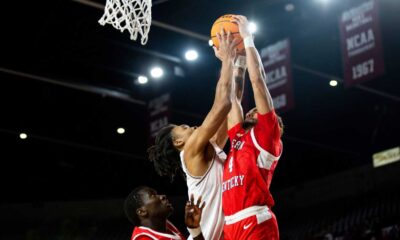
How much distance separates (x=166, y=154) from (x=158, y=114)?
8.59 metres

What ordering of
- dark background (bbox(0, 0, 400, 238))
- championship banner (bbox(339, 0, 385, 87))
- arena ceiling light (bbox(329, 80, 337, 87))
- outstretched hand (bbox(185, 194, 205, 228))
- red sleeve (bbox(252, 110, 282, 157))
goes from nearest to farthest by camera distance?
1. outstretched hand (bbox(185, 194, 205, 228))
2. red sleeve (bbox(252, 110, 282, 157))
3. championship banner (bbox(339, 0, 385, 87))
4. dark background (bbox(0, 0, 400, 238))
5. arena ceiling light (bbox(329, 80, 337, 87))

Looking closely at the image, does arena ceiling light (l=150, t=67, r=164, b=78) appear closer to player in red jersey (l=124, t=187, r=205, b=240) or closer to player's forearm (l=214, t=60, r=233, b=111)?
player in red jersey (l=124, t=187, r=205, b=240)

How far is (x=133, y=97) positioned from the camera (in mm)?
15461

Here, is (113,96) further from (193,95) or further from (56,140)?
(56,140)

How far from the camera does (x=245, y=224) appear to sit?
4.73 meters

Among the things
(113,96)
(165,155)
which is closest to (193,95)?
(113,96)

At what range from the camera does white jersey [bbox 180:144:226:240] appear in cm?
494

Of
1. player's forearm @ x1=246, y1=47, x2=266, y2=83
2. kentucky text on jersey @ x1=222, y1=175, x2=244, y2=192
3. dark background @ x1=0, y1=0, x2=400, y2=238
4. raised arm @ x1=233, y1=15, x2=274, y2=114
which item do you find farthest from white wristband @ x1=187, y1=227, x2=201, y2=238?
dark background @ x1=0, y1=0, x2=400, y2=238

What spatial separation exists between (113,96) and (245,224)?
10.9 meters

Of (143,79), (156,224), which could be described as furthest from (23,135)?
(156,224)

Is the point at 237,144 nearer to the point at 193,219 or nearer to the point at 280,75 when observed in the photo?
the point at 193,219

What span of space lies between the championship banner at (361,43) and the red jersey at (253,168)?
552cm

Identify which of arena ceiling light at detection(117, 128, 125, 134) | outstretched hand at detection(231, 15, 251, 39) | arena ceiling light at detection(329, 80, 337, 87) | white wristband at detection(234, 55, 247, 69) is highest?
arena ceiling light at detection(117, 128, 125, 134)

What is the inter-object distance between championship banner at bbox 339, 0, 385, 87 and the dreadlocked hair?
545cm
